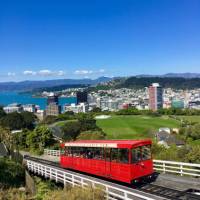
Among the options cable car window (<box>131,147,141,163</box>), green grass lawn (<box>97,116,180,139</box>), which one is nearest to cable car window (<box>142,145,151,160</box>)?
cable car window (<box>131,147,141,163</box>)

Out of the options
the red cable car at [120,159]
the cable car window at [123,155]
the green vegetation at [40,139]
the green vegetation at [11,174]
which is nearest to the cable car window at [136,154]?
the red cable car at [120,159]

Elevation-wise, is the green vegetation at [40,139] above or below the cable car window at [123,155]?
below

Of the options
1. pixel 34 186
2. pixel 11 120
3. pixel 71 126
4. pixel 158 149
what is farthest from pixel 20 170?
pixel 11 120

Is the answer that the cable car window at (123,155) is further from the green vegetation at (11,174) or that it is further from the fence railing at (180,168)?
the green vegetation at (11,174)

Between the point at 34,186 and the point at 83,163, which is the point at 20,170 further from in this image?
the point at 83,163

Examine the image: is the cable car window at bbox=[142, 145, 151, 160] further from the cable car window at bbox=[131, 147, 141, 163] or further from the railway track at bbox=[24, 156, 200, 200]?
the railway track at bbox=[24, 156, 200, 200]

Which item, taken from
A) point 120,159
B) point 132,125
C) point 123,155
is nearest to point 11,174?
point 120,159
